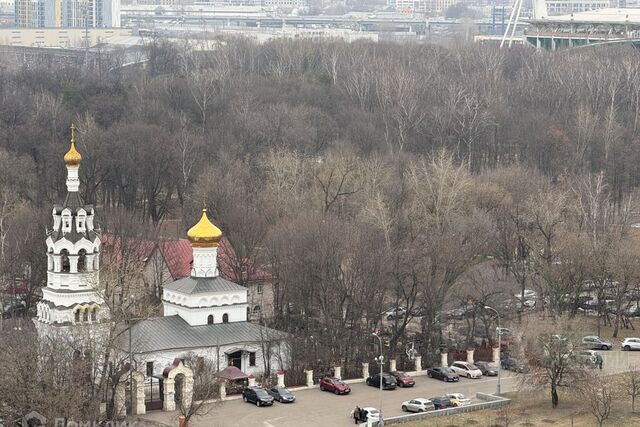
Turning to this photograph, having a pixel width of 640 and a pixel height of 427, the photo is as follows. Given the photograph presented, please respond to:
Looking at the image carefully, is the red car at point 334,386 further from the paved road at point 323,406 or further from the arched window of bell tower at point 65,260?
the arched window of bell tower at point 65,260

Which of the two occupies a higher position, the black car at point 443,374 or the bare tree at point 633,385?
the bare tree at point 633,385

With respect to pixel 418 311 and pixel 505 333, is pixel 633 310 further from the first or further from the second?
pixel 418 311

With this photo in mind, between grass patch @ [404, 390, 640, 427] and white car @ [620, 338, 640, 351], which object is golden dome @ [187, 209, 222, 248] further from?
white car @ [620, 338, 640, 351]

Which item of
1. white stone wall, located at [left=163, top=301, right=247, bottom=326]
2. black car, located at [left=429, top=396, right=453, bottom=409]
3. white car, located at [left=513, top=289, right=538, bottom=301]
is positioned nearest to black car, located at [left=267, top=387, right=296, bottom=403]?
black car, located at [left=429, top=396, right=453, bottom=409]

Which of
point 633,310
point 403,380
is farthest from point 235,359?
point 633,310

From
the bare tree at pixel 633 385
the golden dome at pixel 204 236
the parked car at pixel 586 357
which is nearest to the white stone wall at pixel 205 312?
the golden dome at pixel 204 236
